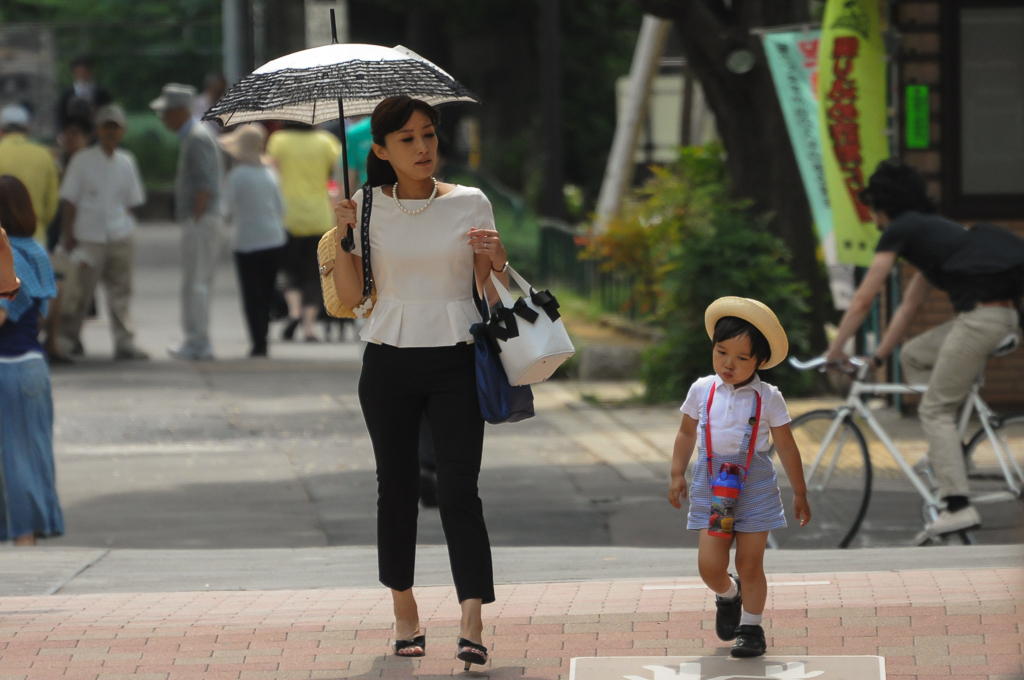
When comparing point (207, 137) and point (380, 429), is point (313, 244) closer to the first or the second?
point (207, 137)

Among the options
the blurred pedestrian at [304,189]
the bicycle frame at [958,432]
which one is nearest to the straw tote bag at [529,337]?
the bicycle frame at [958,432]

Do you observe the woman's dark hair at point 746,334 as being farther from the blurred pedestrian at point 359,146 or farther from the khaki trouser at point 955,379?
the blurred pedestrian at point 359,146

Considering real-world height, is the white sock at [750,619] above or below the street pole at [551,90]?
below

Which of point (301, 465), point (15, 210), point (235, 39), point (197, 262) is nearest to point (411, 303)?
point (15, 210)

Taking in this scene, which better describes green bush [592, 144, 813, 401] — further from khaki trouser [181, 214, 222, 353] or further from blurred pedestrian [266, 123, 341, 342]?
khaki trouser [181, 214, 222, 353]

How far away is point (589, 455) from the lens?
31.8 feet

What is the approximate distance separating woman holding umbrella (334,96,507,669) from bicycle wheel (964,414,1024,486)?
3.37 meters

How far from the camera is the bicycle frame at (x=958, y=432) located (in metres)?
7.45

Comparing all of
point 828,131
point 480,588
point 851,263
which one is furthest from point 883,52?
point 480,588

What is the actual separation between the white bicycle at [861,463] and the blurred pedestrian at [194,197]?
694cm

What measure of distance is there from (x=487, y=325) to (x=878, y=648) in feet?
5.09

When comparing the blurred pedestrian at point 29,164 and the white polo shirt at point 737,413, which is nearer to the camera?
the white polo shirt at point 737,413

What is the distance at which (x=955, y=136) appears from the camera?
10672mm

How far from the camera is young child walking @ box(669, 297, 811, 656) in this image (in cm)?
480
